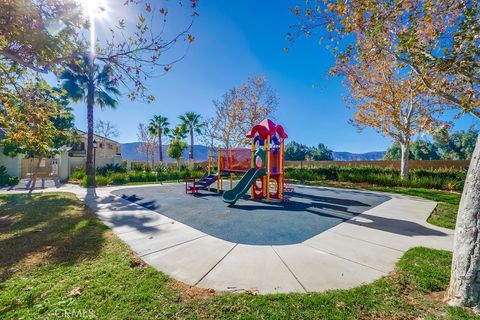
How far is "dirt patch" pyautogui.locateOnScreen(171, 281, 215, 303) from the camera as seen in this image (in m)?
2.50

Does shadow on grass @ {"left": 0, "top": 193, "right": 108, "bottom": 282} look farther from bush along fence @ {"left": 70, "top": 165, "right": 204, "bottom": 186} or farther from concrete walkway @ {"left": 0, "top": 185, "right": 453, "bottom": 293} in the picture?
bush along fence @ {"left": 70, "top": 165, "right": 204, "bottom": 186}

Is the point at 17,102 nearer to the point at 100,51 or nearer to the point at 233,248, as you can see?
the point at 100,51

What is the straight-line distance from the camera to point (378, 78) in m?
13.1

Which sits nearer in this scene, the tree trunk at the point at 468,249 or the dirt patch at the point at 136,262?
the tree trunk at the point at 468,249

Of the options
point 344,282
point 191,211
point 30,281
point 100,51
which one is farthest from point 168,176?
point 344,282

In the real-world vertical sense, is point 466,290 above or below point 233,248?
above

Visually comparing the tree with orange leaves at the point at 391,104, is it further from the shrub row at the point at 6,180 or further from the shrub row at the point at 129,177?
the shrub row at the point at 6,180

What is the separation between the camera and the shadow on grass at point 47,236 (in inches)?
144

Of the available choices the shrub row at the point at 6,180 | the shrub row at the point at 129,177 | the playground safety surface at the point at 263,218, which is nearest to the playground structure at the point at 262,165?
the playground safety surface at the point at 263,218

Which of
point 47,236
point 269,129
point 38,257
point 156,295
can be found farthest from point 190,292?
point 269,129

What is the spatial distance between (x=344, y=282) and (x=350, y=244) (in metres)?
1.64

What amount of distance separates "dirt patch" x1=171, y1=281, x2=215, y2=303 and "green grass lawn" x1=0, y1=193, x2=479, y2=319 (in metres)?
0.01

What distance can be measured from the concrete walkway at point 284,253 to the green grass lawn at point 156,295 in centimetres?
23

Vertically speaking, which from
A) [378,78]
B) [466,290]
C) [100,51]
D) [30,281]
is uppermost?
[378,78]
